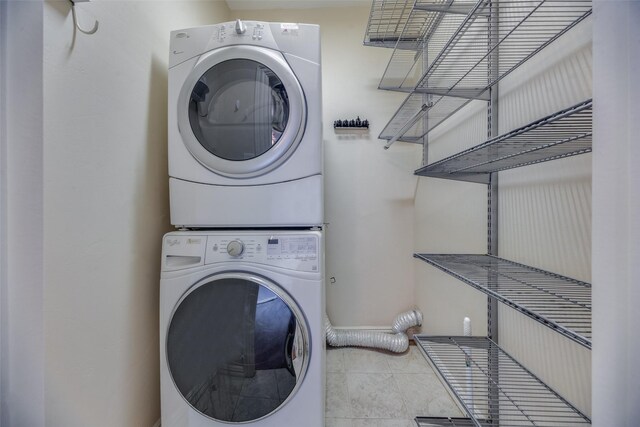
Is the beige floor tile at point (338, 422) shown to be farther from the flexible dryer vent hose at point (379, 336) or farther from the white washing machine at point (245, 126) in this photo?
the white washing machine at point (245, 126)

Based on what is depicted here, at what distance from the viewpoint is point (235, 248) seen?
93cm

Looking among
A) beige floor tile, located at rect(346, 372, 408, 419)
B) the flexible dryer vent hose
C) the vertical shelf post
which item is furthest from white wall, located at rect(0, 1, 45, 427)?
the flexible dryer vent hose

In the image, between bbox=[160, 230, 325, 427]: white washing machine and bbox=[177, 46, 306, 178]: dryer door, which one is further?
bbox=[177, 46, 306, 178]: dryer door

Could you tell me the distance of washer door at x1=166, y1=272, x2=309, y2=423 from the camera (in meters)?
0.90

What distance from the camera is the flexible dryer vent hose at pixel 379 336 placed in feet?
5.61

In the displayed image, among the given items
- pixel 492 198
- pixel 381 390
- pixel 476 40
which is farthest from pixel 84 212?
pixel 476 40

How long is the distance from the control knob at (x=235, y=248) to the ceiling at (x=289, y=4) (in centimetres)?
189

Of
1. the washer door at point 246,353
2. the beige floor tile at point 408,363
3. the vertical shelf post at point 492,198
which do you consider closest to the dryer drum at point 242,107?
the washer door at point 246,353

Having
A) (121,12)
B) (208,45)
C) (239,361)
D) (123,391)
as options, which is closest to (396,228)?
(239,361)

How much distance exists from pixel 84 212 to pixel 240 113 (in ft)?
2.05

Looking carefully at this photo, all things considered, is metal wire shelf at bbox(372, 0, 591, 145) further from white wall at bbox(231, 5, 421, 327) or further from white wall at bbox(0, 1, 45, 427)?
white wall at bbox(0, 1, 45, 427)

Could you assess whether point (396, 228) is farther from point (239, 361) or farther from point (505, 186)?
point (239, 361)

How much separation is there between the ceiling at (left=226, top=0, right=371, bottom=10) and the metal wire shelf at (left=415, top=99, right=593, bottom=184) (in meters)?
1.61

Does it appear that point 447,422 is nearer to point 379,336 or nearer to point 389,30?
point 379,336
